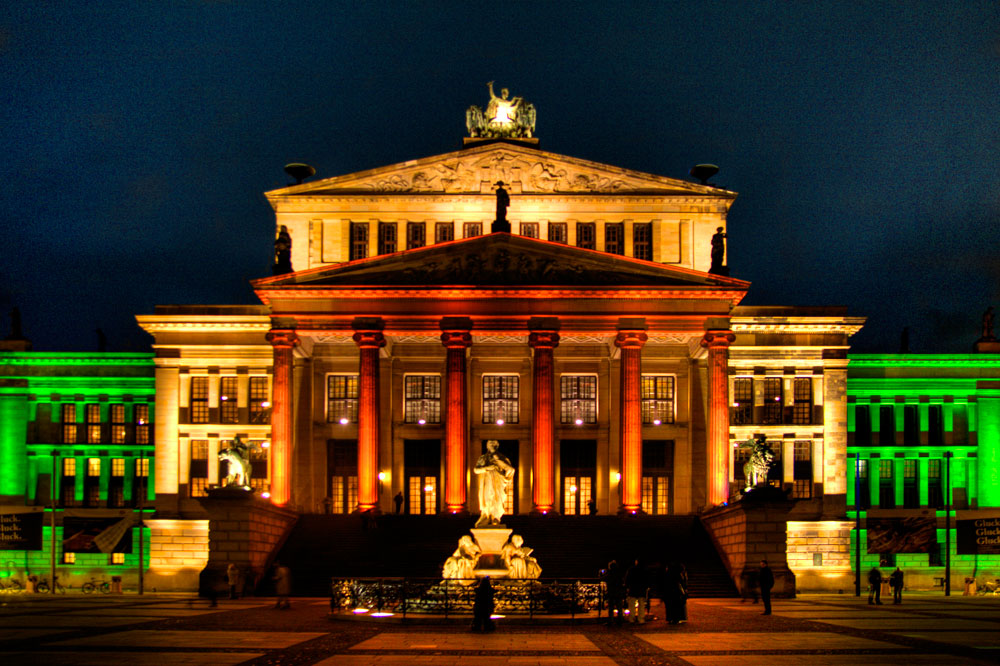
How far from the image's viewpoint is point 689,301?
57.2 meters

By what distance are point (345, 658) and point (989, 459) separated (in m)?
55.3

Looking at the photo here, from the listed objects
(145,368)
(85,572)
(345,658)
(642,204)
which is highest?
(642,204)

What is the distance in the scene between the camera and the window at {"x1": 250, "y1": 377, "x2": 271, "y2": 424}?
63.0 metres

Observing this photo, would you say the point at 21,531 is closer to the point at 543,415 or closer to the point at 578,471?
the point at 543,415

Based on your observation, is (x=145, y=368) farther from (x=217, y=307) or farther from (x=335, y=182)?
(x=335, y=182)

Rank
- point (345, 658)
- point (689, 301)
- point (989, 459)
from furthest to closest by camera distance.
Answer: point (989, 459)
point (689, 301)
point (345, 658)

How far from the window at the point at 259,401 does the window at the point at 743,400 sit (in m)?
27.6

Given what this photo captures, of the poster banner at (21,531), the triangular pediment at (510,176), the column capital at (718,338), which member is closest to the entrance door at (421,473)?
the triangular pediment at (510,176)

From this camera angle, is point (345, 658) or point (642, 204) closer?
point (345, 658)

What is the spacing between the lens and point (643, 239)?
213 ft

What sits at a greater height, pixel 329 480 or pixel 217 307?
pixel 217 307

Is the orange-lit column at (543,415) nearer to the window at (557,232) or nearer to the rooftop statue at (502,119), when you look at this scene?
the window at (557,232)

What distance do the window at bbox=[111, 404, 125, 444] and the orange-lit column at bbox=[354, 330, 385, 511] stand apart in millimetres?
20233

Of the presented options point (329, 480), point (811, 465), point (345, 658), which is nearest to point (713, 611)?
point (345, 658)
